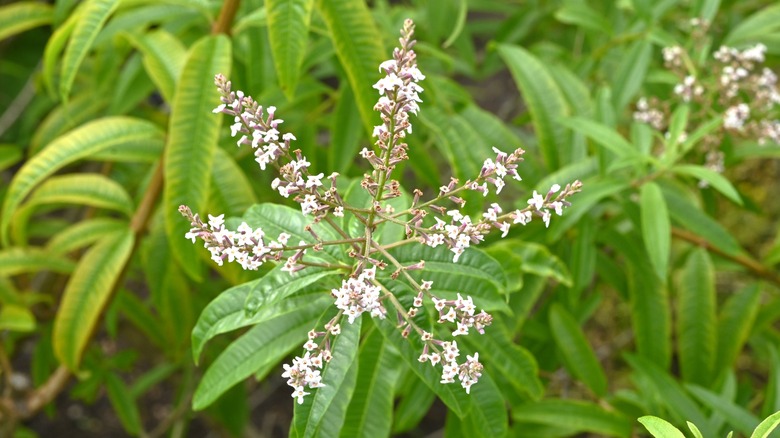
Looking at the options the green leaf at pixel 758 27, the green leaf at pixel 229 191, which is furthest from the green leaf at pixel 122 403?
the green leaf at pixel 758 27

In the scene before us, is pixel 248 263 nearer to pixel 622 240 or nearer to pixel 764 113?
pixel 622 240

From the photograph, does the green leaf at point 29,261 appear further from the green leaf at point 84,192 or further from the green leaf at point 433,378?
the green leaf at point 433,378

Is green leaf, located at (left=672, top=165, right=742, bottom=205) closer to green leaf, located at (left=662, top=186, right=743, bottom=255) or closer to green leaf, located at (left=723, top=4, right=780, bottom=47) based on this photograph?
green leaf, located at (left=662, top=186, right=743, bottom=255)

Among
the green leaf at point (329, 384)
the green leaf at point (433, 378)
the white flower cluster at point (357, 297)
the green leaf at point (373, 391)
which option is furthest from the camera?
the green leaf at point (373, 391)

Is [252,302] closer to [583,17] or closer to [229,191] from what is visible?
[229,191]

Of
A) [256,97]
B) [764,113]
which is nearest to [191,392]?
[256,97]
